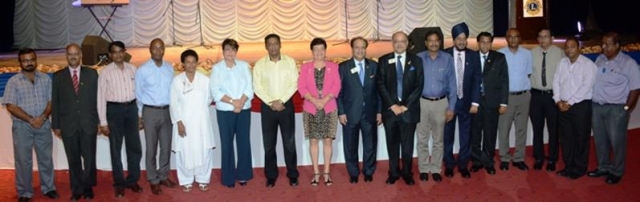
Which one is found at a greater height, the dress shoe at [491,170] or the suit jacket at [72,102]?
the suit jacket at [72,102]

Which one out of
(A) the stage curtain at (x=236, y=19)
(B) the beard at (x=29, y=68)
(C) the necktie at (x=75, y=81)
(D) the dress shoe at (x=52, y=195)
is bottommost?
(D) the dress shoe at (x=52, y=195)

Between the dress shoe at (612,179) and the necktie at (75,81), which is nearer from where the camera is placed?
the necktie at (75,81)

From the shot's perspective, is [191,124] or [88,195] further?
[191,124]

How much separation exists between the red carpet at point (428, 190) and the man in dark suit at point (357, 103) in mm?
311

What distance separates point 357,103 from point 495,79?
131 cm

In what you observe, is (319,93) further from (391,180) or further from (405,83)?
(391,180)

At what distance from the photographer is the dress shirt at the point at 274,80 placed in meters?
5.43

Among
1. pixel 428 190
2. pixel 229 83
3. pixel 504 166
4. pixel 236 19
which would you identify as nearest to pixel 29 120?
pixel 229 83

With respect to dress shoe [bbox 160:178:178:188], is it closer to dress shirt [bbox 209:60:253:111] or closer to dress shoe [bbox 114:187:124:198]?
dress shoe [bbox 114:187:124:198]

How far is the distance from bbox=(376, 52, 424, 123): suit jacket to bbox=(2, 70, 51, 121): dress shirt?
9.18 ft

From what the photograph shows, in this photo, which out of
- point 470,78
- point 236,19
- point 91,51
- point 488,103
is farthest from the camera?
point 236,19

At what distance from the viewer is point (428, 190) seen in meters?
5.27

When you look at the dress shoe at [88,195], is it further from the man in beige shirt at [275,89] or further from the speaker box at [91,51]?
the speaker box at [91,51]

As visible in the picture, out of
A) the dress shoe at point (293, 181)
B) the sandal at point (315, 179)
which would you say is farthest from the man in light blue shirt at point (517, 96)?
the dress shoe at point (293, 181)
